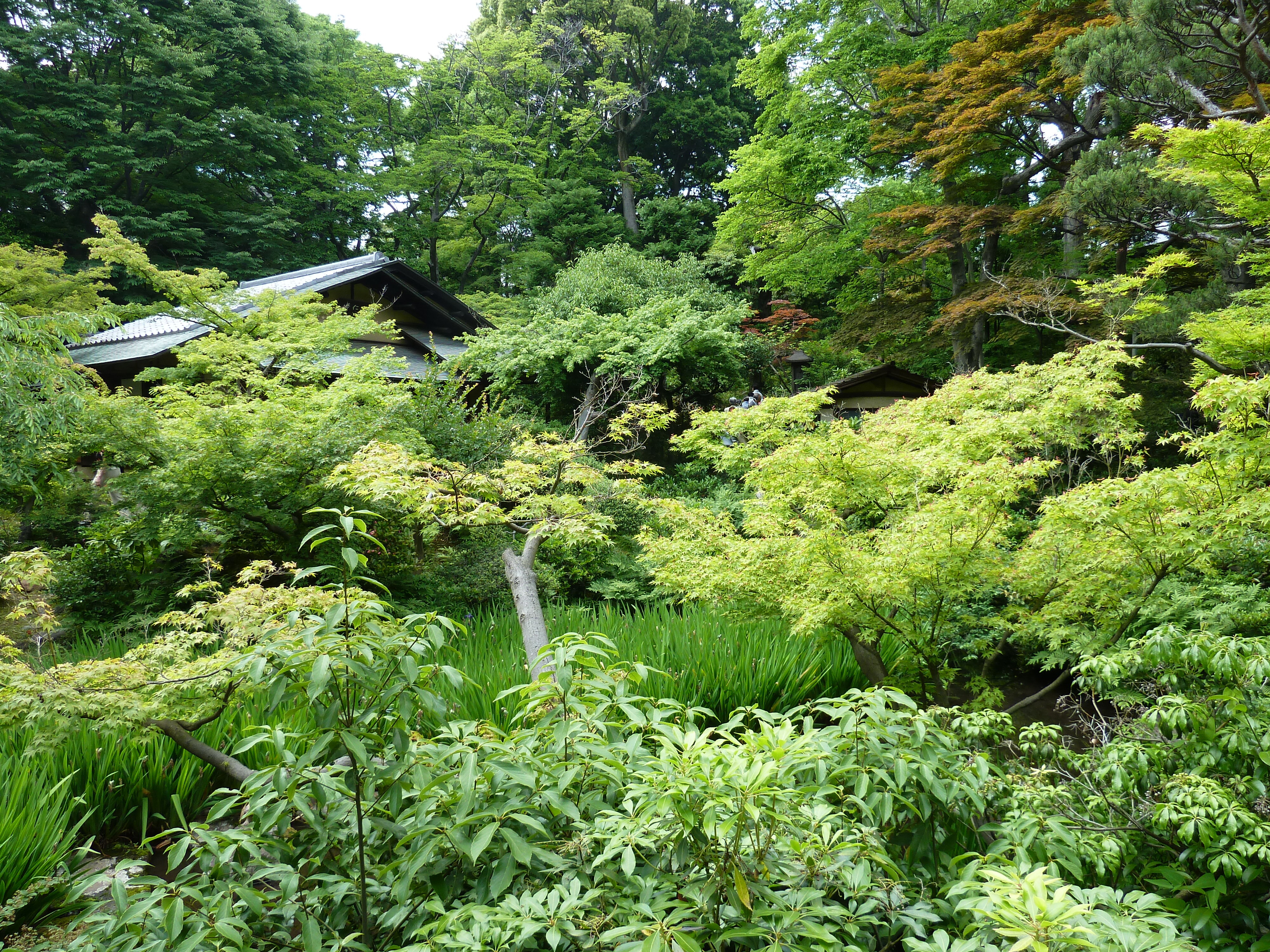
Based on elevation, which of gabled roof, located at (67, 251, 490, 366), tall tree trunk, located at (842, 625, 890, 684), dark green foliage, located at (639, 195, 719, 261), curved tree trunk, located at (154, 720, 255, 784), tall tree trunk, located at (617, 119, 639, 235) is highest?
tall tree trunk, located at (617, 119, 639, 235)

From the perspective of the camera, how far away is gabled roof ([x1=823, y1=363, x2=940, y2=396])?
43.9 ft

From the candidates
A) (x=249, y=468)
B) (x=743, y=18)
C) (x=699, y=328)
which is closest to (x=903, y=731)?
(x=249, y=468)

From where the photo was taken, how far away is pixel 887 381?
1380 centimetres

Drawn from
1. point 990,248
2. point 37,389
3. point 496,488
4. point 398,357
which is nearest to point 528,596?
point 496,488

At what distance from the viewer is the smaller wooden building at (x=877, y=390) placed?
44.1 ft

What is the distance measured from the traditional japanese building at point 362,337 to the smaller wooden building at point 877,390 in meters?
7.83

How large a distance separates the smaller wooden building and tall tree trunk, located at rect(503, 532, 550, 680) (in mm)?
9085

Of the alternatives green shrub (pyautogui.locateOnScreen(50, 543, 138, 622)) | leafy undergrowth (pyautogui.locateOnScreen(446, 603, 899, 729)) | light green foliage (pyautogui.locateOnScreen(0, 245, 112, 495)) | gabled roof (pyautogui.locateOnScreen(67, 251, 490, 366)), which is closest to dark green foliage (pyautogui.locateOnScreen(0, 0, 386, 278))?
gabled roof (pyautogui.locateOnScreen(67, 251, 490, 366))

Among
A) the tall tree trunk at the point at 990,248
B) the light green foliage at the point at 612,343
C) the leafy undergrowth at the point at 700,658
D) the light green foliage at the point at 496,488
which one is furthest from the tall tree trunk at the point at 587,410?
the tall tree trunk at the point at 990,248

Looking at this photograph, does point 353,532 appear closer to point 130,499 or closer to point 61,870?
point 61,870

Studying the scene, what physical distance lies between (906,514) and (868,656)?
110 cm

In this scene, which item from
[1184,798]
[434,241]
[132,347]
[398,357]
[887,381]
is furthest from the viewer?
[434,241]

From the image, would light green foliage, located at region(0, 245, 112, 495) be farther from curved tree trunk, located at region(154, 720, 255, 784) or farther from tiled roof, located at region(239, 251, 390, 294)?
tiled roof, located at region(239, 251, 390, 294)

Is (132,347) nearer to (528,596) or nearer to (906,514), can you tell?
(528,596)
